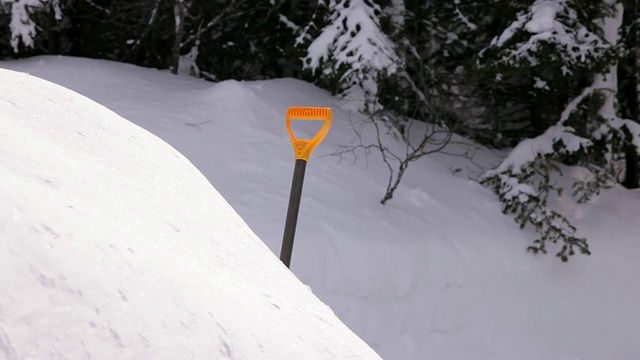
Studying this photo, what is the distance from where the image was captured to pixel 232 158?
6.58 metres

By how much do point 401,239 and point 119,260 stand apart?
506 centimetres

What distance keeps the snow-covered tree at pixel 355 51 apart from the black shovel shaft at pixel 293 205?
4387mm

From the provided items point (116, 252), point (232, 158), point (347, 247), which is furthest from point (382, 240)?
point (116, 252)

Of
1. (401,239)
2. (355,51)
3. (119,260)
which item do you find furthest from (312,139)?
(355,51)

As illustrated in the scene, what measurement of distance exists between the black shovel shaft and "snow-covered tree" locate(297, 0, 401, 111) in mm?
4387

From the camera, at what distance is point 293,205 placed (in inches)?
133

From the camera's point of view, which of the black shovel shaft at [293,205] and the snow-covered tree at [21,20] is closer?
the black shovel shaft at [293,205]

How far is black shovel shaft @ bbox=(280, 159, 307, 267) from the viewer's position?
333 centimetres

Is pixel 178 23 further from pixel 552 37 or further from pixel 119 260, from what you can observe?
pixel 119 260

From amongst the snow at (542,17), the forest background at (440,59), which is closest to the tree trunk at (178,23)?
the forest background at (440,59)

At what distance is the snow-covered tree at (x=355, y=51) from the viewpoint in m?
7.66

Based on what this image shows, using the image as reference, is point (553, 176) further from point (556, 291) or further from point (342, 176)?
point (342, 176)

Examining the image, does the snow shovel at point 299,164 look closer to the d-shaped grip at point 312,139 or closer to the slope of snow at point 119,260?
the d-shaped grip at point 312,139

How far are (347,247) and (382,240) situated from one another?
433mm
